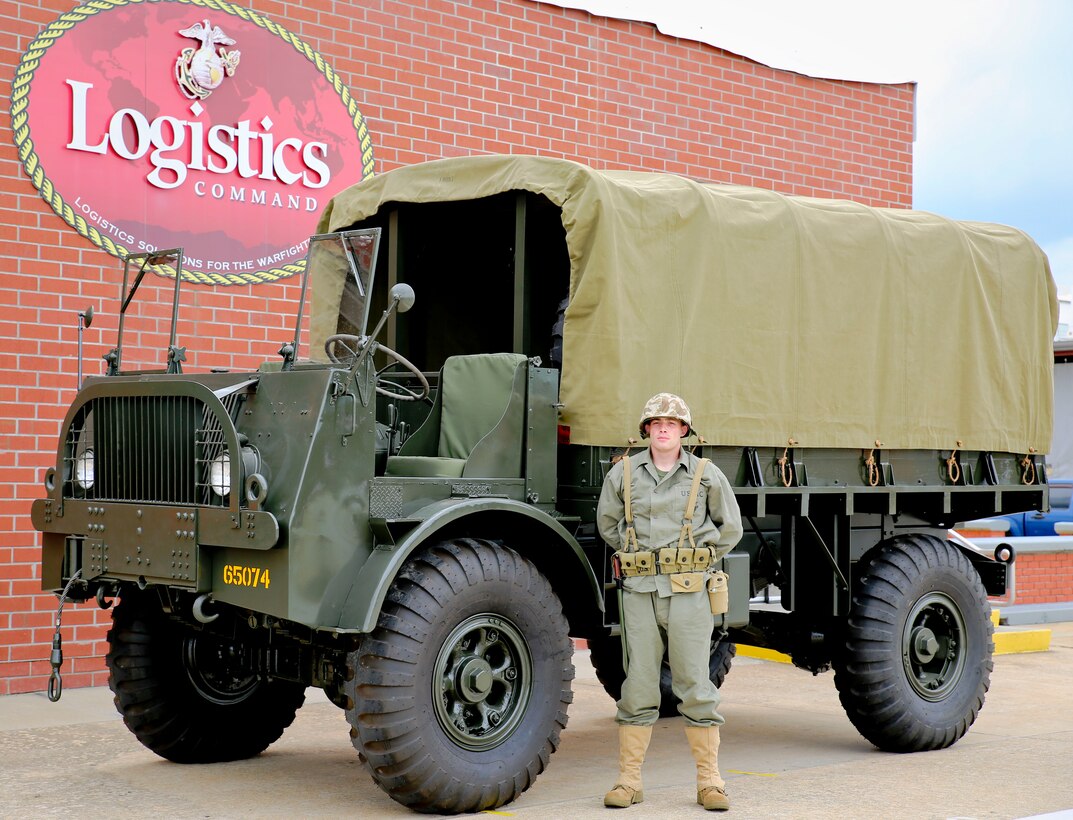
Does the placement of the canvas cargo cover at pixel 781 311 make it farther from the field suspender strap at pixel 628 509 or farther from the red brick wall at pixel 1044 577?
the red brick wall at pixel 1044 577

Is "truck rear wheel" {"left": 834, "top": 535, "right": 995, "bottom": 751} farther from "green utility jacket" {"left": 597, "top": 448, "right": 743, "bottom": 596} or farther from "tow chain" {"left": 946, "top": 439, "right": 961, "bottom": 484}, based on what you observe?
"green utility jacket" {"left": 597, "top": 448, "right": 743, "bottom": 596}

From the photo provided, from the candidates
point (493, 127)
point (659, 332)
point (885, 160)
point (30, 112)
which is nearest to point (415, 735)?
point (659, 332)

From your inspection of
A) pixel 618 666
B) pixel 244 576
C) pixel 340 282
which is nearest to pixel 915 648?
pixel 618 666

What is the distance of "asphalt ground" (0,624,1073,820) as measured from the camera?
6.80 meters

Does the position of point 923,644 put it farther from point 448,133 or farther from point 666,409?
point 448,133

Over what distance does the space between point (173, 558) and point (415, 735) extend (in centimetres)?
137

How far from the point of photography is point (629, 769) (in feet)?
22.4

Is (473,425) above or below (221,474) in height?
above

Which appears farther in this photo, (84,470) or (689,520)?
(84,470)

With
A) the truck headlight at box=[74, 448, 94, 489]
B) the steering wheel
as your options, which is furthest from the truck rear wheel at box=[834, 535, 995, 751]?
the truck headlight at box=[74, 448, 94, 489]

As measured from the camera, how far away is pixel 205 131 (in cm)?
1088

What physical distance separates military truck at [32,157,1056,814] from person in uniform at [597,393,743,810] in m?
0.32

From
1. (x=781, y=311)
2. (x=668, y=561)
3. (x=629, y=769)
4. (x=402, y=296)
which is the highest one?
(x=781, y=311)

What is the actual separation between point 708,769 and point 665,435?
5.20 feet
